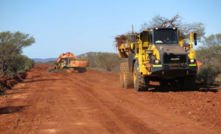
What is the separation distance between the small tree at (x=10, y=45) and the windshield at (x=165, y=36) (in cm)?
1719

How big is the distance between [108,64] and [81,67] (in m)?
11.5

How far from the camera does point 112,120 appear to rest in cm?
623

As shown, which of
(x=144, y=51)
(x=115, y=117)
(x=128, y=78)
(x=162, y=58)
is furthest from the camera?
(x=128, y=78)

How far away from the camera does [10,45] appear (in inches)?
1003

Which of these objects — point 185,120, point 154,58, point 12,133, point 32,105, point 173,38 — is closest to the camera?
point 12,133

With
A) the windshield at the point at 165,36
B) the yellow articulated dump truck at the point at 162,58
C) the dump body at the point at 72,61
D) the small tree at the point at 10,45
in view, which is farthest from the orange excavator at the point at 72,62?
the windshield at the point at 165,36

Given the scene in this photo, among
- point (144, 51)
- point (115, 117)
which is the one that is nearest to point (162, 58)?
point (144, 51)

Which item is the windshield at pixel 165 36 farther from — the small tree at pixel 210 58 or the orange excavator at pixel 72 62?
the orange excavator at pixel 72 62

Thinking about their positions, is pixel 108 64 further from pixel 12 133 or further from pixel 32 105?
pixel 12 133

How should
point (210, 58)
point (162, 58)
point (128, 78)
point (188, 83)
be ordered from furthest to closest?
point (210, 58), point (128, 78), point (188, 83), point (162, 58)

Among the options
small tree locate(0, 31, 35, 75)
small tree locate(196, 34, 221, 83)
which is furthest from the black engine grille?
small tree locate(0, 31, 35, 75)

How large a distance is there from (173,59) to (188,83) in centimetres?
177

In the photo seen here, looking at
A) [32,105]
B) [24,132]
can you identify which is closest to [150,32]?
[32,105]

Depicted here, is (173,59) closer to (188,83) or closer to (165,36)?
(165,36)
